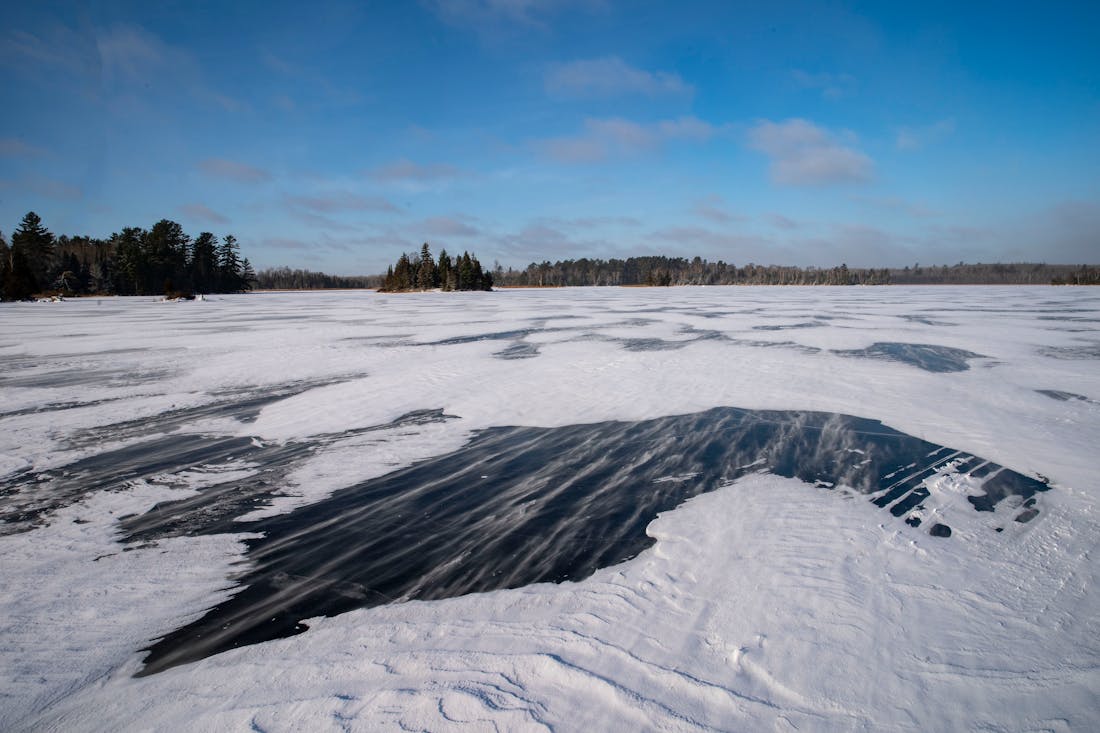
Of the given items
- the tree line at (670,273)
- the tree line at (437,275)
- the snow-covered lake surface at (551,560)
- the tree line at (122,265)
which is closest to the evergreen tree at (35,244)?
the tree line at (122,265)

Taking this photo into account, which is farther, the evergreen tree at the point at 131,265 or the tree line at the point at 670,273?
the tree line at the point at 670,273

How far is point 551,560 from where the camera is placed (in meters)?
3.21

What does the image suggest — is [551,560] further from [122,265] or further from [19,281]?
[122,265]

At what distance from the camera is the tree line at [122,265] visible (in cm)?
5056

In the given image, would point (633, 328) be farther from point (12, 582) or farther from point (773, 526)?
point (12, 582)

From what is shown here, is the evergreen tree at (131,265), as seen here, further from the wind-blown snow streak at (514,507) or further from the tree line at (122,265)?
the wind-blown snow streak at (514,507)

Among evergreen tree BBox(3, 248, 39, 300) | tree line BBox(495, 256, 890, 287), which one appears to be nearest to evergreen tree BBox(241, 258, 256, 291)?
evergreen tree BBox(3, 248, 39, 300)

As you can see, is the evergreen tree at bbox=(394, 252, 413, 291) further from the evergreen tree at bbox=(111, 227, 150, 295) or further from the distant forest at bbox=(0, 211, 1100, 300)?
the evergreen tree at bbox=(111, 227, 150, 295)

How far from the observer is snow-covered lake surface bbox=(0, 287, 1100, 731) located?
2074 mm

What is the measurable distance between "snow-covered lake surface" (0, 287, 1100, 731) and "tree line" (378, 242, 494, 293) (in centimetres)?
6787

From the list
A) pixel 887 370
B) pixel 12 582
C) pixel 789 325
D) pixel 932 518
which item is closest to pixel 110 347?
pixel 12 582

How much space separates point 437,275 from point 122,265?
39.0m

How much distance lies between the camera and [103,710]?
6.68 ft

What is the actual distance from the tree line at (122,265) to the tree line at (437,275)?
24818 mm
